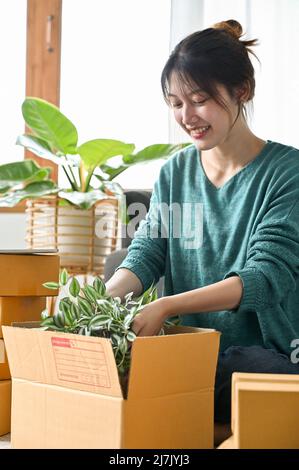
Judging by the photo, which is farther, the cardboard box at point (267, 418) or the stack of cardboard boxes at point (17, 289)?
the stack of cardboard boxes at point (17, 289)

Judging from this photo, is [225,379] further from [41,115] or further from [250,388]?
[41,115]

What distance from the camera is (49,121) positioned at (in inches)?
126

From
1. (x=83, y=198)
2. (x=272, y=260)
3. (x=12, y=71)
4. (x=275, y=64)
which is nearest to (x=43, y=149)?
(x=83, y=198)

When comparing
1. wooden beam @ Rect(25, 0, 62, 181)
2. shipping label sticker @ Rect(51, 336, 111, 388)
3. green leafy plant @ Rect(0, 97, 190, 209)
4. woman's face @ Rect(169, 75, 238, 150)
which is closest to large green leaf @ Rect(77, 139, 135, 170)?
green leafy plant @ Rect(0, 97, 190, 209)

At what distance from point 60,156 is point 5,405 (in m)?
1.58

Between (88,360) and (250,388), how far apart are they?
0.27m

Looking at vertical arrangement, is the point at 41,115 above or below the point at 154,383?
above

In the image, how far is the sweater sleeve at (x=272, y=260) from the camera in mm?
1575

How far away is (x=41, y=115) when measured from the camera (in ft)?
10.5

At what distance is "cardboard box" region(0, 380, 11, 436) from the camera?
184 centimetres

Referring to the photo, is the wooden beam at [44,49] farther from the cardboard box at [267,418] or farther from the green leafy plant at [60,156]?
the cardboard box at [267,418]

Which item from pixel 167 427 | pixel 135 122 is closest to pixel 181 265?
pixel 167 427

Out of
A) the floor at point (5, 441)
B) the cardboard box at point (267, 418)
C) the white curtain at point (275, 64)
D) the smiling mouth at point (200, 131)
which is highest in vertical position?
the white curtain at point (275, 64)

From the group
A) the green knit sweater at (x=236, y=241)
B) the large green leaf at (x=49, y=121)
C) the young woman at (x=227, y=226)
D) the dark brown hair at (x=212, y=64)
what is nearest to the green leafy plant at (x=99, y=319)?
the young woman at (x=227, y=226)
